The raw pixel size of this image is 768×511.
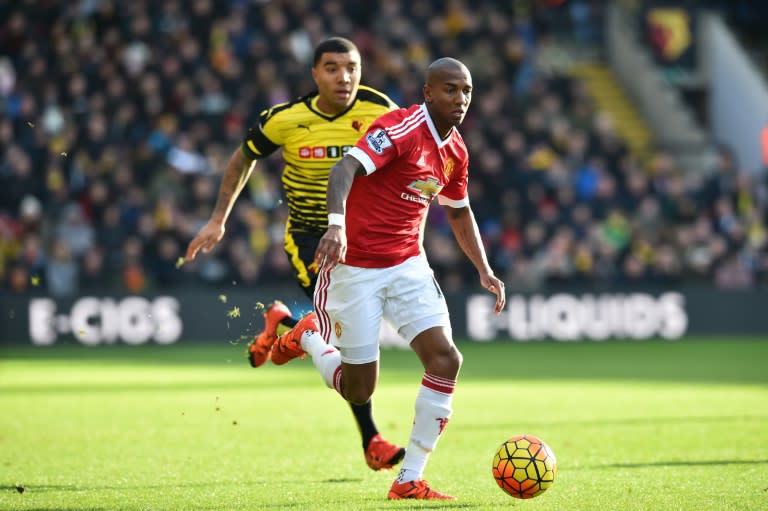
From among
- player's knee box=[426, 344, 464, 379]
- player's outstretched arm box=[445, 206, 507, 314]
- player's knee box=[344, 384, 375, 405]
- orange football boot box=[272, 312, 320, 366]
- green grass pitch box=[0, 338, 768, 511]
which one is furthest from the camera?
orange football boot box=[272, 312, 320, 366]

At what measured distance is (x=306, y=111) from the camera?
8.28 m

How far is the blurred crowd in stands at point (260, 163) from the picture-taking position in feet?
70.0

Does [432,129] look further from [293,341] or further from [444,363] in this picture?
[293,341]

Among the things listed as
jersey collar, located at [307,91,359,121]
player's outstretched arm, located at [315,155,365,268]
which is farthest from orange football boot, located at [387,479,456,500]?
jersey collar, located at [307,91,359,121]

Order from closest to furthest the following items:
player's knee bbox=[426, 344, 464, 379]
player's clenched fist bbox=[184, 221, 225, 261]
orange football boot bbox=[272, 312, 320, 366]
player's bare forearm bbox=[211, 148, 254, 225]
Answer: player's knee bbox=[426, 344, 464, 379] < player's clenched fist bbox=[184, 221, 225, 261] < player's bare forearm bbox=[211, 148, 254, 225] < orange football boot bbox=[272, 312, 320, 366]

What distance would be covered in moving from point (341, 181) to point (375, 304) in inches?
34.7

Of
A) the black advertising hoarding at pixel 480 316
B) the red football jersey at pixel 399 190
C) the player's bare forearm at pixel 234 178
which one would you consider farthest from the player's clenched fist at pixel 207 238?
the black advertising hoarding at pixel 480 316

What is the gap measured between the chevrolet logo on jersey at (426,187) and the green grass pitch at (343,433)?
1.70 meters

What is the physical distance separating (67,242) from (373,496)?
1515 cm

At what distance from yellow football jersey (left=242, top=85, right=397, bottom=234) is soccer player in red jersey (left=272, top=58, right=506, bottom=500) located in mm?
1172

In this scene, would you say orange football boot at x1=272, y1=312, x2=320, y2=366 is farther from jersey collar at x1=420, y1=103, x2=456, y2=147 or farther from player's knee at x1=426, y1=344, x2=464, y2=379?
jersey collar at x1=420, y1=103, x2=456, y2=147

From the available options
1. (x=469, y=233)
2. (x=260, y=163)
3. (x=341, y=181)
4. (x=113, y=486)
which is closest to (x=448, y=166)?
(x=469, y=233)

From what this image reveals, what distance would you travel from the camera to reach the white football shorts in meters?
6.98

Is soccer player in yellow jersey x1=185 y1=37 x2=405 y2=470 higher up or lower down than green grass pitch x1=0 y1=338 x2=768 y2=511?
higher up
